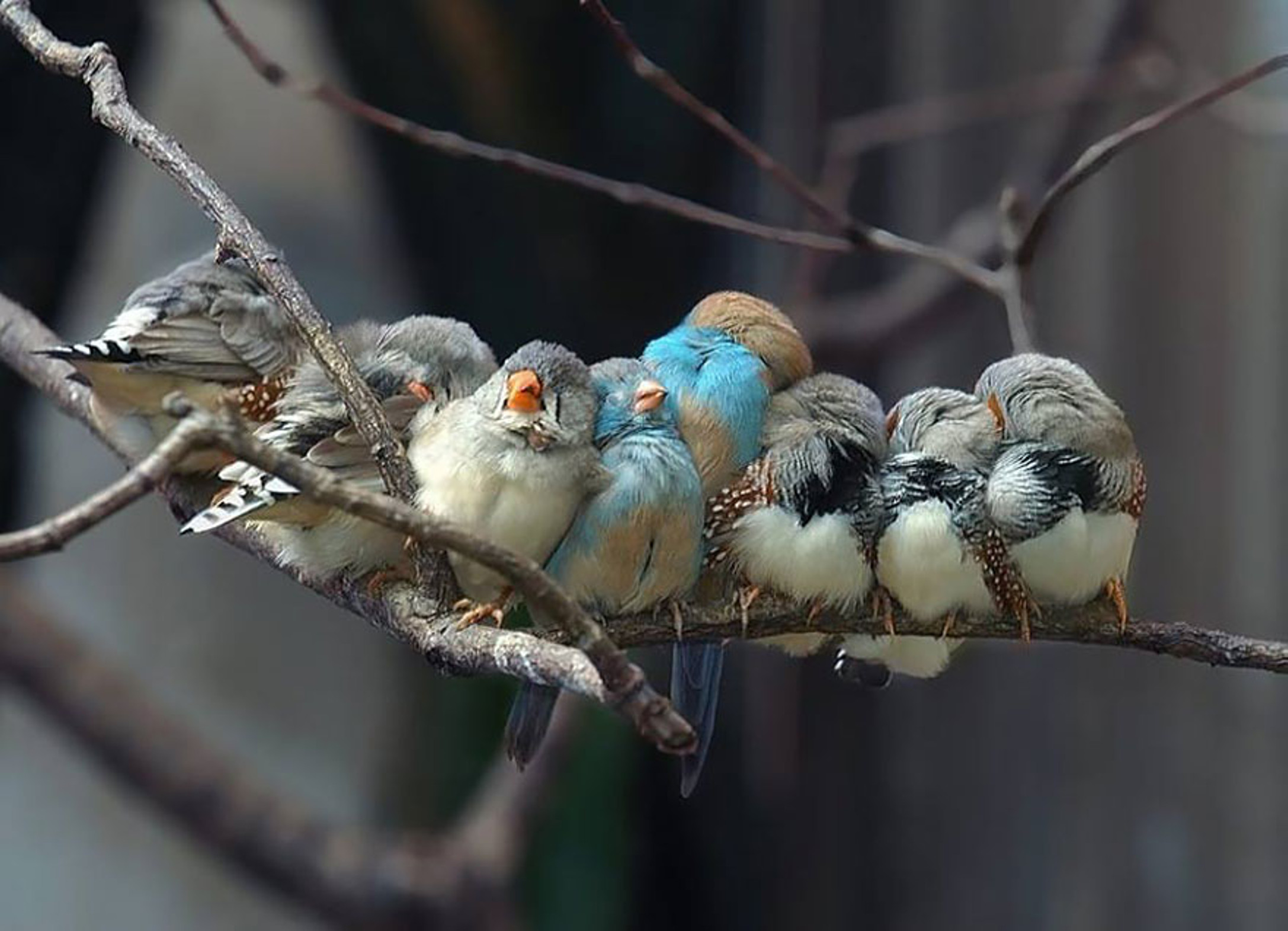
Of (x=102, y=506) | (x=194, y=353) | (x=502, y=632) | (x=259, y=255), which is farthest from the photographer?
(x=194, y=353)

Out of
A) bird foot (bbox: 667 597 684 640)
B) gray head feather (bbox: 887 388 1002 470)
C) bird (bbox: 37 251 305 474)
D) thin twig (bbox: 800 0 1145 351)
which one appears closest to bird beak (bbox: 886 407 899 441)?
gray head feather (bbox: 887 388 1002 470)

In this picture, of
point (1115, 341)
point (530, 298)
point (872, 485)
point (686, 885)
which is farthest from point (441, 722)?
point (872, 485)

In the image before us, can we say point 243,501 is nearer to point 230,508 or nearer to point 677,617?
point 230,508

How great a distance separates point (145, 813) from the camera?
10.9ft

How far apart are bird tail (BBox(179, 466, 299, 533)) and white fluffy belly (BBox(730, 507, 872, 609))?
1.07 ft

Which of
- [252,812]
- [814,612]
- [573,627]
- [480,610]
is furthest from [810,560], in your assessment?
[252,812]

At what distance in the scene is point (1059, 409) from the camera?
47.7 inches

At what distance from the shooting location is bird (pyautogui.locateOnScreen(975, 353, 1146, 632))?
118 centimetres

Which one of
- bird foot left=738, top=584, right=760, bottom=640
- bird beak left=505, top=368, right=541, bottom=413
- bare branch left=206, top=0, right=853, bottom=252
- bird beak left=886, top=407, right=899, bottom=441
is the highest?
bare branch left=206, top=0, right=853, bottom=252

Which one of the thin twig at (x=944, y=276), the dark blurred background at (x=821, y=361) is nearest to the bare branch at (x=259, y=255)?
the dark blurred background at (x=821, y=361)

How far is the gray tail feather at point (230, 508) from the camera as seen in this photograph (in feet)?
3.44

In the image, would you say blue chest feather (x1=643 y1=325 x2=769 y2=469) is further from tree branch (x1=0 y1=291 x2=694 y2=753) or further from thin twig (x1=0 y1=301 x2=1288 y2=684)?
tree branch (x1=0 y1=291 x2=694 y2=753)

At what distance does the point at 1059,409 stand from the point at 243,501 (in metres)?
0.54

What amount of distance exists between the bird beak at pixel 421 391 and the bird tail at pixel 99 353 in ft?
0.66
